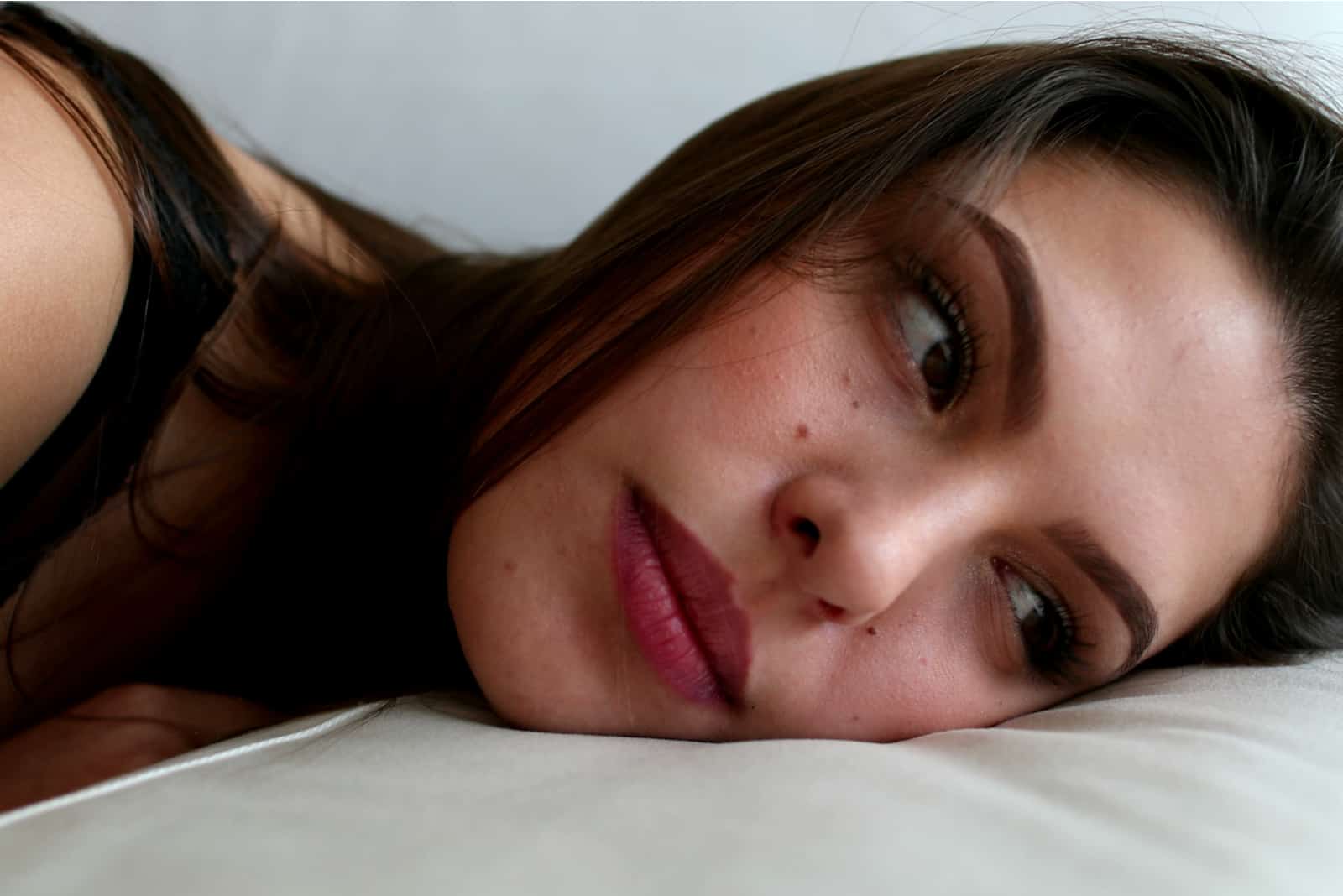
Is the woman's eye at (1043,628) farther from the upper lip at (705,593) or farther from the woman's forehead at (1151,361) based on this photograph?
the upper lip at (705,593)

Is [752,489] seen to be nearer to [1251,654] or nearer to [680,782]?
[680,782]

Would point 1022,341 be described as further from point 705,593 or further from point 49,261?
point 49,261

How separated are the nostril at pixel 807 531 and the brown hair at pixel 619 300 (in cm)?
16

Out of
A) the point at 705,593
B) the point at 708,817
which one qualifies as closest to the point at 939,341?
the point at 705,593

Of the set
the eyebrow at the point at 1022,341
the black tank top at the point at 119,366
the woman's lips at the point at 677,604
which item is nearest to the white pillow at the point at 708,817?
the woman's lips at the point at 677,604

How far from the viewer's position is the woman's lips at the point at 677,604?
669 mm

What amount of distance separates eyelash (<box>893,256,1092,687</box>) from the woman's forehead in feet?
0.17

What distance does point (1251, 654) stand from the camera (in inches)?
32.5

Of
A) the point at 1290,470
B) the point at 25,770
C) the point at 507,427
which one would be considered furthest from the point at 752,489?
the point at 25,770

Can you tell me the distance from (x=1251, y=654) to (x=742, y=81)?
95cm

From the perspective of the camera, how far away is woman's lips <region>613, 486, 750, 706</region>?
26.3 inches

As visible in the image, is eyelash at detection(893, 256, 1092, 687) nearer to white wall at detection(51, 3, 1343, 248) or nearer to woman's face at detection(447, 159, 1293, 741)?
woman's face at detection(447, 159, 1293, 741)

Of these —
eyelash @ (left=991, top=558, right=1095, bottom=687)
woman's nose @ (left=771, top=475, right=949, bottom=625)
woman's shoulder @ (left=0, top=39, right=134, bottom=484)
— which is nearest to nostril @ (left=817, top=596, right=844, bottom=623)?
woman's nose @ (left=771, top=475, right=949, bottom=625)

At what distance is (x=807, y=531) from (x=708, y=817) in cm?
22
